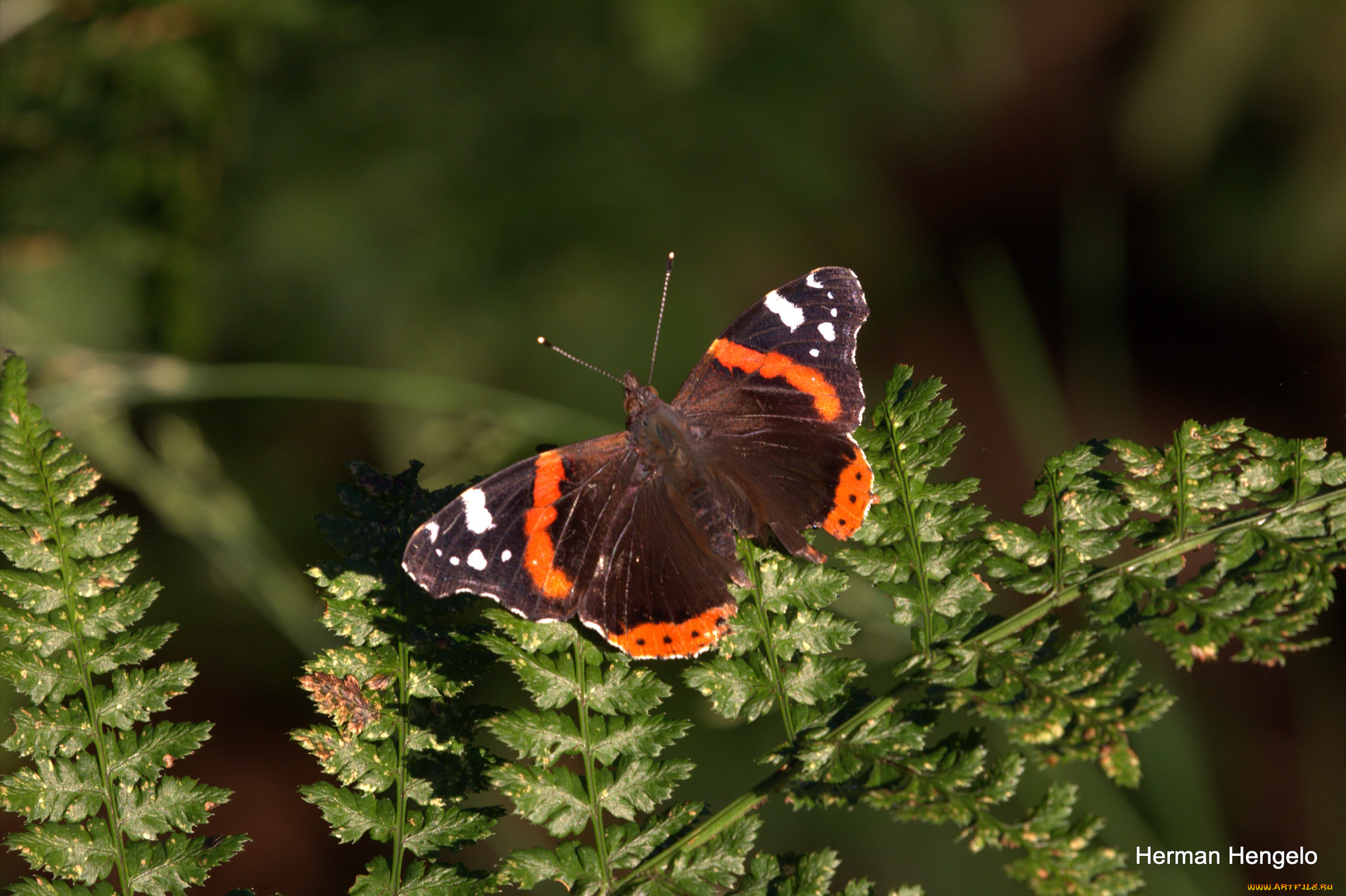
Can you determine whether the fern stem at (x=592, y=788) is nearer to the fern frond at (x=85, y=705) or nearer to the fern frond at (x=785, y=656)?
the fern frond at (x=785, y=656)

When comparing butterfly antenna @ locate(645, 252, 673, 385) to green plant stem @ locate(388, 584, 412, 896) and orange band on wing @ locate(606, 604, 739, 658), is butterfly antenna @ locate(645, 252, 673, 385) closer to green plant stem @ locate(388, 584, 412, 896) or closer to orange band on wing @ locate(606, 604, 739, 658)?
orange band on wing @ locate(606, 604, 739, 658)

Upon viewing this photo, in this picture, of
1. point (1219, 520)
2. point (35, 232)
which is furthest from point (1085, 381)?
point (35, 232)

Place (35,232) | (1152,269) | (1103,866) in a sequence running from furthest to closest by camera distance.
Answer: (1152,269) → (35,232) → (1103,866)

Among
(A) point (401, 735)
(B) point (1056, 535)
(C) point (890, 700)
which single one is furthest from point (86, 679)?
(B) point (1056, 535)

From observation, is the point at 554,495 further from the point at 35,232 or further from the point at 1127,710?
the point at 35,232

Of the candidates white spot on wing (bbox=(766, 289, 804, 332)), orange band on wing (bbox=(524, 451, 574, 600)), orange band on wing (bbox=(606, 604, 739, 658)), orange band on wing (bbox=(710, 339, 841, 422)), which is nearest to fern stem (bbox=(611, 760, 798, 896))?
orange band on wing (bbox=(606, 604, 739, 658))
